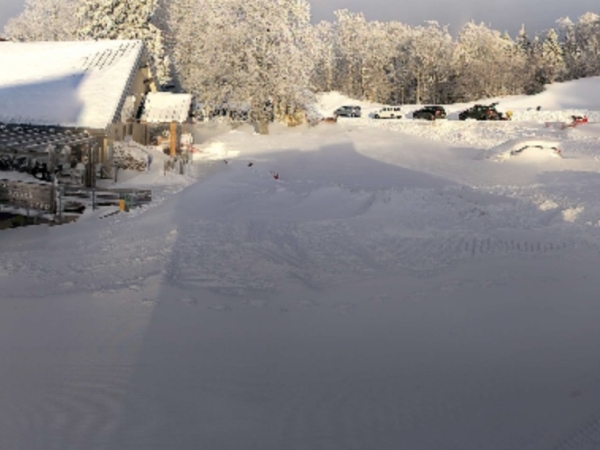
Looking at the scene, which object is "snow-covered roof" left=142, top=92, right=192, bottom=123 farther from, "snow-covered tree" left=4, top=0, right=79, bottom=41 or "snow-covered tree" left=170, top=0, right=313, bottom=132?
"snow-covered tree" left=4, top=0, right=79, bottom=41

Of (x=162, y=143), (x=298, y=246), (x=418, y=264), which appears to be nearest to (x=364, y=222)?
(x=298, y=246)

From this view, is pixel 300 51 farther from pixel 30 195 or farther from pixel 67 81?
pixel 30 195

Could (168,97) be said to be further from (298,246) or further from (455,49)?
(455,49)

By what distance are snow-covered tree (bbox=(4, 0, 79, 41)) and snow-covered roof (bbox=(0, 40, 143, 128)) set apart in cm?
4092

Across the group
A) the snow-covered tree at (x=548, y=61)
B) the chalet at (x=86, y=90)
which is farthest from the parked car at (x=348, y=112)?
the snow-covered tree at (x=548, y=61)

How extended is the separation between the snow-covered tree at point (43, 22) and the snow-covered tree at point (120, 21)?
48.4 feet

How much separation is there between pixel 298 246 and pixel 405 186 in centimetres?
852

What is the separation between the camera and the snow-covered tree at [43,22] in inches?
2763

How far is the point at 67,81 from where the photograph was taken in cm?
2733

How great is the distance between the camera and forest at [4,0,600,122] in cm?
4341

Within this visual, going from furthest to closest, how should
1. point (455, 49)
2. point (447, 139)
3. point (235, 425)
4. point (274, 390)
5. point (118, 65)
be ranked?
point (455, 49) → point (447, 139) → point (118, 65) → point (274, 390) → point (235, 425)

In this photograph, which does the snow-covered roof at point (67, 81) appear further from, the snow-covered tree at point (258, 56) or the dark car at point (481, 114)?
the dark car at point (481, 114)

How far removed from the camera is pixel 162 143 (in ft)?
108

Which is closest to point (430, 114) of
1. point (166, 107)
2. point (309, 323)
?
point (166, 107)
